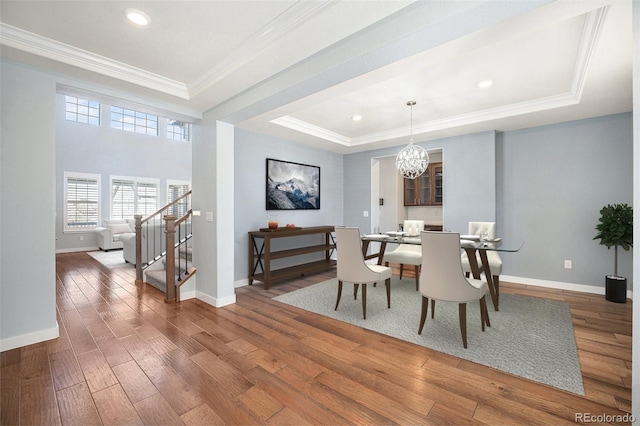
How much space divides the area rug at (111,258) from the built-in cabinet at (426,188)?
638 cm

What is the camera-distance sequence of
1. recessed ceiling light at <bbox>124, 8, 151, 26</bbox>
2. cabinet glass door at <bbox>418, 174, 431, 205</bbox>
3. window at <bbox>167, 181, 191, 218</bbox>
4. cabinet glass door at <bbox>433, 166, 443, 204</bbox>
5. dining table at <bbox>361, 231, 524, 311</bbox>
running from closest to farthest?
recessed ceiling light at <bbox>124, 8, 151, 26</bbox>, dining table at <bbox>361, 231, 524, 311</bbox>, cabinet glass door at <bbox>433, 166, 443, 204</bbox>, cabinet glass door at <bbox>418, 174, 431, 205</bbox>, window at <bbox>167, 181, 191, 218</bbox>

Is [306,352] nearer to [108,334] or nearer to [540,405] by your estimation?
[540,405]

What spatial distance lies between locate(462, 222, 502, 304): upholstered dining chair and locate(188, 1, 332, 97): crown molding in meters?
2.96

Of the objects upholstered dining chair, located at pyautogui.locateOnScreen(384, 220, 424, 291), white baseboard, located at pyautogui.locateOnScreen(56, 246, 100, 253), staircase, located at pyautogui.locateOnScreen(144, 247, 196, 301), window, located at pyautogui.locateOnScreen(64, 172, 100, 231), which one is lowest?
white baseboard, located at pyautogui.locateOnScreen(56, 246, 100, 253)

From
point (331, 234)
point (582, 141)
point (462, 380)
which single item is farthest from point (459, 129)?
point (462, 380)

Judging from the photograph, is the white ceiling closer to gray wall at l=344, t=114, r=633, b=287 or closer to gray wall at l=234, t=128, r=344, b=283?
gray wall at l=344, t=114, r=633, b=287

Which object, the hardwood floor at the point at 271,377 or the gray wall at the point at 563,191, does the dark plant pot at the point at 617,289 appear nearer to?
the gray wall at the point at 563,191

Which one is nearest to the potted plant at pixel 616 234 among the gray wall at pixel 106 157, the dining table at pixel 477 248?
the dining table at pixel 477 248

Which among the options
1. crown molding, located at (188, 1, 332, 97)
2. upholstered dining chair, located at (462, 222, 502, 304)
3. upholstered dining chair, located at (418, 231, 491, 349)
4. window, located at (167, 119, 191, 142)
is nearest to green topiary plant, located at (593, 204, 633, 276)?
upholstered dining chair, located at (462, 222, 502, 304)

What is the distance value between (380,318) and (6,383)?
9.62 feet

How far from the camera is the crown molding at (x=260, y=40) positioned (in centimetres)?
186

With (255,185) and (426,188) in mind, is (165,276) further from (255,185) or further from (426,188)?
(426,188)
